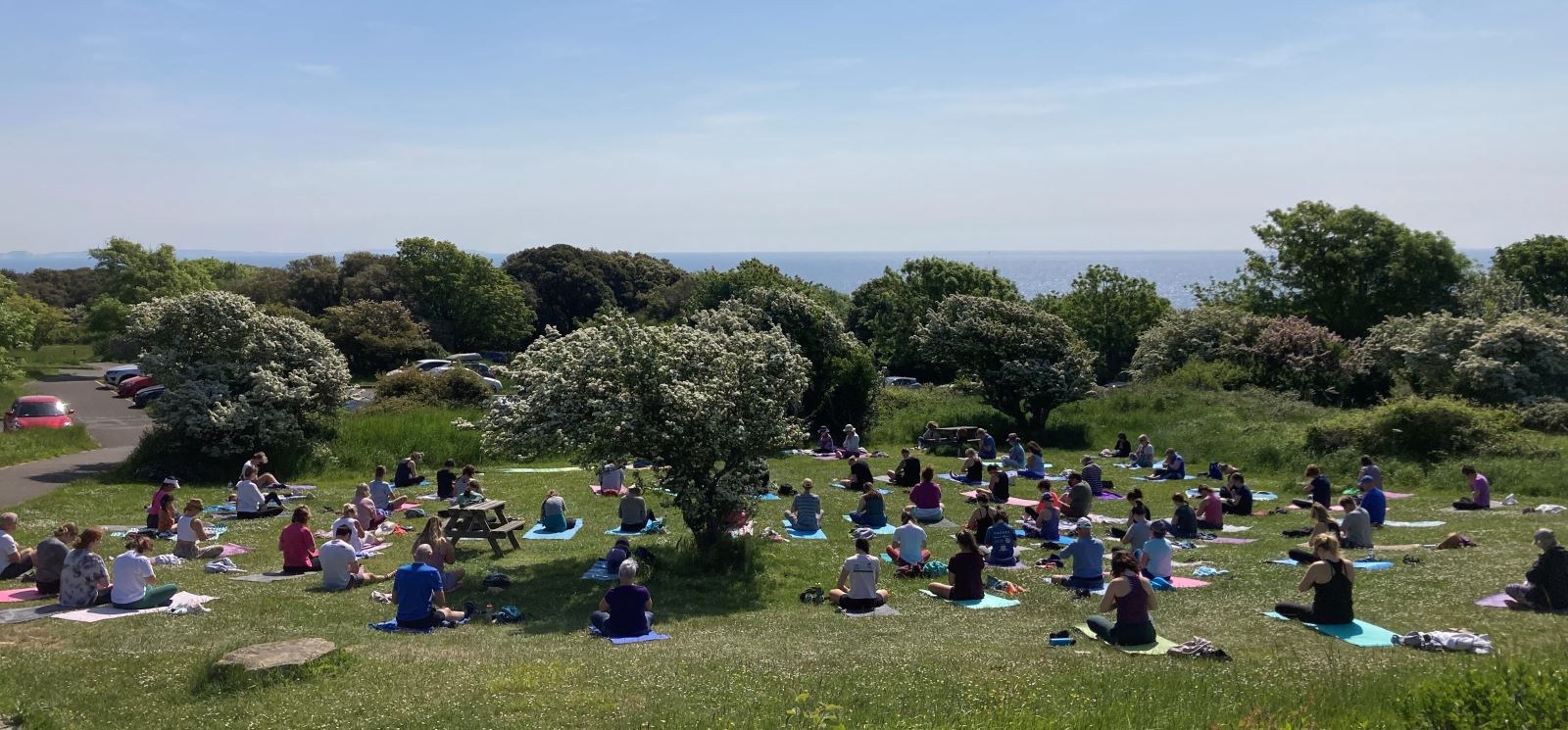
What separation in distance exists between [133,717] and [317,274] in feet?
261

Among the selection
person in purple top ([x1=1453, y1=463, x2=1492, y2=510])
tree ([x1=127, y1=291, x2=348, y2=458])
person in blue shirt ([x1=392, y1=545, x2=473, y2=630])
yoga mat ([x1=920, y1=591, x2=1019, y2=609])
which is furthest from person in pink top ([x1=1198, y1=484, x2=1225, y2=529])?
tree ([x1=127, y1=291, x2=348, y2=458])

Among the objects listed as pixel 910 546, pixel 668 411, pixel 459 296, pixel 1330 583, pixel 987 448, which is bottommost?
pixel 987 448

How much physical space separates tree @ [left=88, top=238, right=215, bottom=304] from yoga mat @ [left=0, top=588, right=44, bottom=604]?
6171cm

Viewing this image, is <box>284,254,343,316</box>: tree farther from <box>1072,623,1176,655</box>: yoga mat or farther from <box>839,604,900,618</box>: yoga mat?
<box>1072,623,1176,655</box>: yoga mat

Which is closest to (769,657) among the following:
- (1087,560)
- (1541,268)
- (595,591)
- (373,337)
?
(595,591)

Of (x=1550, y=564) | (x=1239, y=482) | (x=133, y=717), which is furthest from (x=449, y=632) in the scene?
(x=1239, y=482)

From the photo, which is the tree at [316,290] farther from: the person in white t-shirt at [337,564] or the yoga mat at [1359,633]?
the yoga mat at [1359,633]

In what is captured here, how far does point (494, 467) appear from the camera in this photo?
101ft

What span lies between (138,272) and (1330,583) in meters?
76.5

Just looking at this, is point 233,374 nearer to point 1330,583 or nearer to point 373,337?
point 1330,583

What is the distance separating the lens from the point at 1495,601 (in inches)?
540

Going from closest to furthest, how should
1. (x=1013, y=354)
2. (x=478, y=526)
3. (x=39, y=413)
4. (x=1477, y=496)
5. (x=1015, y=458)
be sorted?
(x=478, y=526)
(x=1477, y=496)
(x=1015, y=458)
(x=39, y=413)
(x=1013, y=354)

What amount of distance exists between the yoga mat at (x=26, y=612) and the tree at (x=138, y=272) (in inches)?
2491

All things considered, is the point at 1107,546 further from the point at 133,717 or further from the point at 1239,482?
the point at 133,717
